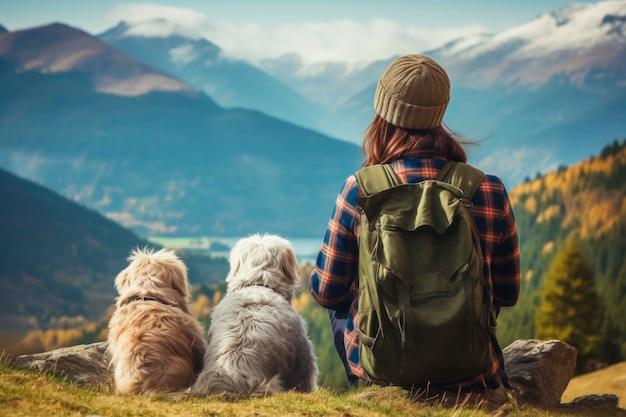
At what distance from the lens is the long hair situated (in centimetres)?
425

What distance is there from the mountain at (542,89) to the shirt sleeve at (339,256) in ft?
264

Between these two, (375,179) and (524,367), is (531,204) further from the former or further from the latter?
(375,179)

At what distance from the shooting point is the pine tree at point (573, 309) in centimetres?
2952

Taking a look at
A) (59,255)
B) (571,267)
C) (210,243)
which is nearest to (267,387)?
(571,267)

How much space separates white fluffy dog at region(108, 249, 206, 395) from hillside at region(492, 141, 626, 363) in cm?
3429

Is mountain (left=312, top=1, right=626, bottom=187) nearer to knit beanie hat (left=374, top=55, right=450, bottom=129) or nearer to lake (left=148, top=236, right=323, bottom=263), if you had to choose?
lake (left=148, top=236, right=323, bottom=263)

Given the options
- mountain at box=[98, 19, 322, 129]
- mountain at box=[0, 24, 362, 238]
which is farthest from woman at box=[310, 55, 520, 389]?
mountain at box=[98, 19, 322, 129]

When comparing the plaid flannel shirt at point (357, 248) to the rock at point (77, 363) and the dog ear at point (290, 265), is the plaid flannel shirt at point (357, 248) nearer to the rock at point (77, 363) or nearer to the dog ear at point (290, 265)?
the dog ear at point (290, 265)

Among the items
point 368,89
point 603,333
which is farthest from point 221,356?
point 368,89

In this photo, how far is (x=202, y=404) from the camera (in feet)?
14.3

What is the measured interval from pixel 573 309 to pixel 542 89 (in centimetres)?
9452

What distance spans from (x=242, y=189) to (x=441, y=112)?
17369 centimetres

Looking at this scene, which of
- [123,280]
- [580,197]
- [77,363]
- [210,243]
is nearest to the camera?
[123,280]

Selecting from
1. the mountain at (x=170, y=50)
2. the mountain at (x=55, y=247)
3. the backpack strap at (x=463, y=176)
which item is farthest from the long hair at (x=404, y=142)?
the mountain at (x=170, y=50)
